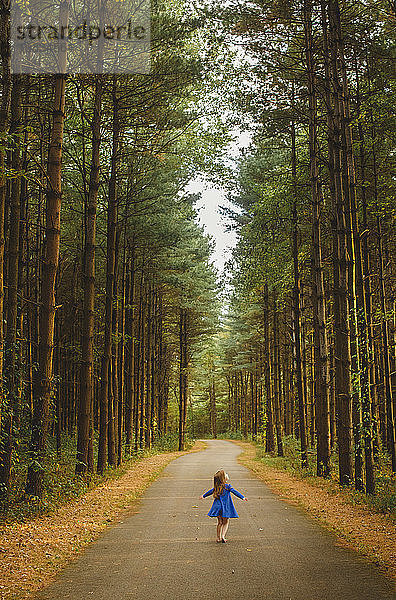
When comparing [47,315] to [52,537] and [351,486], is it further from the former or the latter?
[351,486]

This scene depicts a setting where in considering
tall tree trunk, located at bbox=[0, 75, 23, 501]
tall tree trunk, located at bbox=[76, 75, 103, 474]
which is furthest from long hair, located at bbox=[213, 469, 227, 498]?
tall tree trunk, located at bbox=[76, 75, 103, 474]

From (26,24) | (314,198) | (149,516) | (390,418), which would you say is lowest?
(149,516)

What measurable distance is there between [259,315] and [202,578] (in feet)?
102

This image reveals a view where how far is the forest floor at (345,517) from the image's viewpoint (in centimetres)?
813

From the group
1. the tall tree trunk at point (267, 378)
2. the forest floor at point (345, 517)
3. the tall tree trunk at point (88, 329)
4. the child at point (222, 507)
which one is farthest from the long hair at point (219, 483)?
the tall tree trunk at point (267, 378)

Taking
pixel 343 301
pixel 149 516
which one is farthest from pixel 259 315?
pixel 149 516

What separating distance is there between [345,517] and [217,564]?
14.4ft

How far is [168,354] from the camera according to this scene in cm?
5169

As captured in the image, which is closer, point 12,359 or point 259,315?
point 12,359

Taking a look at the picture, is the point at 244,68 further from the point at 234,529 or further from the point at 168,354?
the point at 168,354

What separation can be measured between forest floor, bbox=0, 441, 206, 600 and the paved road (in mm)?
251

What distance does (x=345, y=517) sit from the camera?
10.9 m

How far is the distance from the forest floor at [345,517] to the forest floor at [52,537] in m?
3.95

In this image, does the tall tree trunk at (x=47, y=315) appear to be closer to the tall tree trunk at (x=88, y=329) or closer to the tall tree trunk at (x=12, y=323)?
the tall tree trunk at (x=12, y=323)
